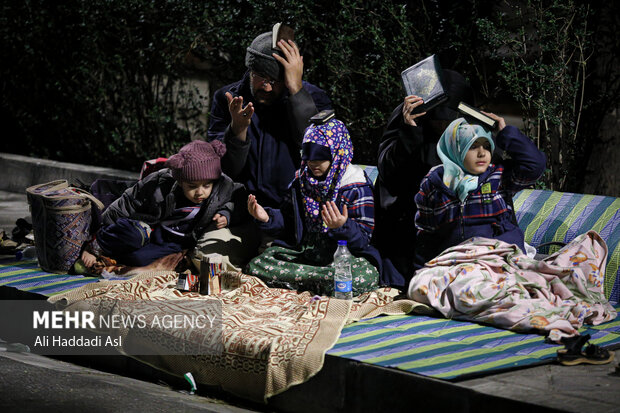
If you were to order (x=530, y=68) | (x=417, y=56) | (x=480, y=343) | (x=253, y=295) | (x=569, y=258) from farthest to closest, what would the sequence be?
(x=417, y=56) < (x=530, y=68) < (x=253, y=295) < (x=569, y=258) < (x=480, y=343)

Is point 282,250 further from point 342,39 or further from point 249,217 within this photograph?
point 342,39

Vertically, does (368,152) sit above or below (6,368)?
above

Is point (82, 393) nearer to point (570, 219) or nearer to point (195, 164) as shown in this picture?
point (195, 164)

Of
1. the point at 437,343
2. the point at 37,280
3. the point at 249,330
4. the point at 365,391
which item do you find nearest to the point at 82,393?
the point at 249,330

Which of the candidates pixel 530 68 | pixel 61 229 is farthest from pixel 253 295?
pixel 530 68

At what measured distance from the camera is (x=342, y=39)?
824cm

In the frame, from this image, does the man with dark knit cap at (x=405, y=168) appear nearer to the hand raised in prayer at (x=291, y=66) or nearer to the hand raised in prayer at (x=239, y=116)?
the hand raised in prayer at (x=291, y=66)

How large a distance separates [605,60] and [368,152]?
2.10 metres

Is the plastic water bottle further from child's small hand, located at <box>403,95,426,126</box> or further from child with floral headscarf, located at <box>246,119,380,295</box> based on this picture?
child's small hand, located at <box>403,95,426,126</box>

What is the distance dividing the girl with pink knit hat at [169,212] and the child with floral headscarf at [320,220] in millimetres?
419

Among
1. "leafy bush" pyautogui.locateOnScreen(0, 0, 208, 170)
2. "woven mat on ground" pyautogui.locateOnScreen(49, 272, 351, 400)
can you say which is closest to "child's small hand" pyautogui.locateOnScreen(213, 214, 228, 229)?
"woven mat on ground" pyautogui.locateOnScreen(49, 272, 351, 400)

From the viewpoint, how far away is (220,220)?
6715 mm

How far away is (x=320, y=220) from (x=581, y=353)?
2.08 metres

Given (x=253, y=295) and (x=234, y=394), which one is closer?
(x=234, y=394)
